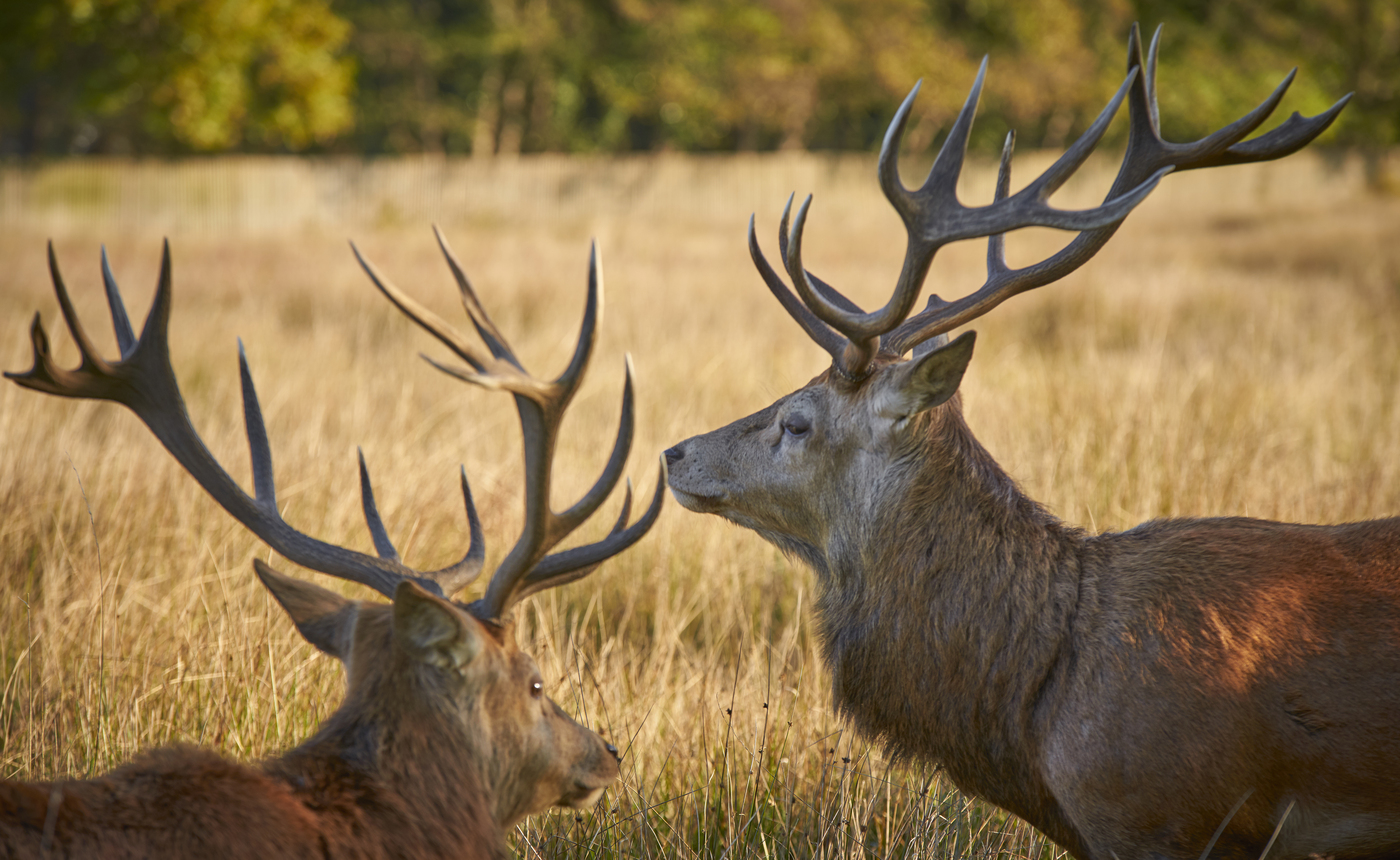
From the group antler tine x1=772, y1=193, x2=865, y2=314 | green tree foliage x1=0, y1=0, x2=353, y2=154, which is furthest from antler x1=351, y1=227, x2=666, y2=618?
green tree foliage x1=0, y1=0, x2=353, y2=154

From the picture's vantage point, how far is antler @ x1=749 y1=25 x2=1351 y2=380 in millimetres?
2684

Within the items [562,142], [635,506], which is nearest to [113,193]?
[562,142]

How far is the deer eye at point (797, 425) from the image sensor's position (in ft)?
9.68

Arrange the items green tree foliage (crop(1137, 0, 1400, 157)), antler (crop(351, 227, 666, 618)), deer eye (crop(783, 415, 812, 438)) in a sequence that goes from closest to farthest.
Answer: antler (crop(351, 227, 666, 618)) < deer eye (crop(783, 415, 812, 438)) < green tree foliage (crop(1137, 0, 1400, 157))

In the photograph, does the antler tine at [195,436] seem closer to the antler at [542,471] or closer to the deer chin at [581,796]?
the antler at [542,471]

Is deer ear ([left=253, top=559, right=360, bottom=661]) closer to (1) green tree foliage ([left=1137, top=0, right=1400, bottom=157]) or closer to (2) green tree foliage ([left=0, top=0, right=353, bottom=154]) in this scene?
(2) green tree foliage ([left=0, top=0, right=353, bottom=154])

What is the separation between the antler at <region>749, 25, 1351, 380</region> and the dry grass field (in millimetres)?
935

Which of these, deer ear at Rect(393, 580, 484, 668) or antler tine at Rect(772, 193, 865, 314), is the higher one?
antler tine at Rect(772, 193, 865, 314)

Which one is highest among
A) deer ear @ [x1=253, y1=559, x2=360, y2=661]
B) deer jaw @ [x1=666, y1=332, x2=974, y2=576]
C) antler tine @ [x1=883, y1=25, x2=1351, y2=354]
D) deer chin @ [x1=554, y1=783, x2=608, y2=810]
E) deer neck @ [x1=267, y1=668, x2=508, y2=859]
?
antler tine @ [x1=883, y1=25, x2=1351, y2=354]

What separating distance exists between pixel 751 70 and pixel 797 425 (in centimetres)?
3361

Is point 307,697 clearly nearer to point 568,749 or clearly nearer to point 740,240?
point 568,749

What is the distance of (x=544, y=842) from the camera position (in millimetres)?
2713

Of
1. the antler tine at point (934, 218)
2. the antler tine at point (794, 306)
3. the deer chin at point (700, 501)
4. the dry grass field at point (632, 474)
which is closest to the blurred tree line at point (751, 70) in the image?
the dry grass field at point (632, 474)

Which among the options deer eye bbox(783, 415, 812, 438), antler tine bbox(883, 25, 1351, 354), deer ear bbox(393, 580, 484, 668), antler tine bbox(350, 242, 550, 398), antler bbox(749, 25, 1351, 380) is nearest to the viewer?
deer ear bbox(393, 580, 484, 668)
